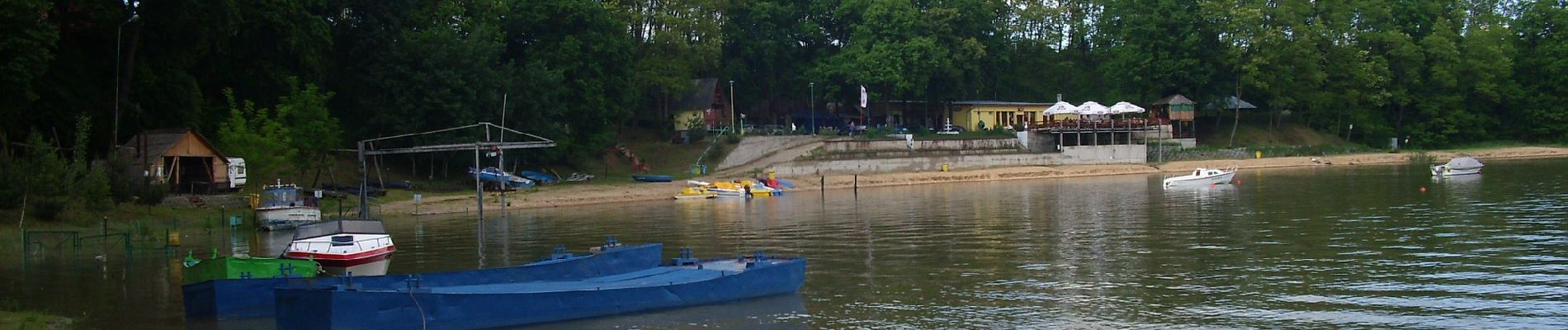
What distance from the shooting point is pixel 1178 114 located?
3757 inches

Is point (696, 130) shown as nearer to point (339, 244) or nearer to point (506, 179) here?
point (506, 179)

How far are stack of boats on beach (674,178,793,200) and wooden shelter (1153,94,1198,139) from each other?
35.8 meters

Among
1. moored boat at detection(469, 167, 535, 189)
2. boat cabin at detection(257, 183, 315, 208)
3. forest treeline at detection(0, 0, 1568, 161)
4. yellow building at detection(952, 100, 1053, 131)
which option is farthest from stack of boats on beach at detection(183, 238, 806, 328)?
yellow building at detection(952, 100, 1053, 131)

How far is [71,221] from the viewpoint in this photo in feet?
145

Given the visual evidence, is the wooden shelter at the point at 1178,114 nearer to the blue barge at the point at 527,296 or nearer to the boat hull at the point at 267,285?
the blue barge at the point at 527,296

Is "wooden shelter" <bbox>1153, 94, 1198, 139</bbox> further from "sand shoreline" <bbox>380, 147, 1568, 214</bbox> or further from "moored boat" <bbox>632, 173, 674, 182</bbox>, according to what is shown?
"moored boat" <bbox>632, 173, 674, 182</bbox>

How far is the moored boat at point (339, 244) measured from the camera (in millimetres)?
30641

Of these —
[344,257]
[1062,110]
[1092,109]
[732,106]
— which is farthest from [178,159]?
[1092,109]

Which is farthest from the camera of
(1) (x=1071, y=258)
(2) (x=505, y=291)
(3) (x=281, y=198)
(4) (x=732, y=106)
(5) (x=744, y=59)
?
(5) (x=744, y=59)

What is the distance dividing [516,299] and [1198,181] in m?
52.7

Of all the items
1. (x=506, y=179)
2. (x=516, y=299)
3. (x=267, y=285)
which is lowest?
(x=516, y=299)

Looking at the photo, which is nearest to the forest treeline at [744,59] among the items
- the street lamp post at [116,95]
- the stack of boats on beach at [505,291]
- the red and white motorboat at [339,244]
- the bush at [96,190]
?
the street lamp post at [116,95]

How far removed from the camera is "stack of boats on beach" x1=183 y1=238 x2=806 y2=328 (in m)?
21.5

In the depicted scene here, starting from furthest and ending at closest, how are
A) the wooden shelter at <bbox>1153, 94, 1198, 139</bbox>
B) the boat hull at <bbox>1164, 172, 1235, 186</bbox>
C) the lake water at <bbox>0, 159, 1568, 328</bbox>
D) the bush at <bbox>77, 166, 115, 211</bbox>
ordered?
the wooden shelter at <bbox>1153, 94, 1198, 139</bbox>, the boat hull at <bbox>1164, 172, 1235, 186</bbox>, the bush at <bbox>77, 166, 115, 211</bbox>, the lake water at <bbox>0, 159, 1568, 328</bbox>
